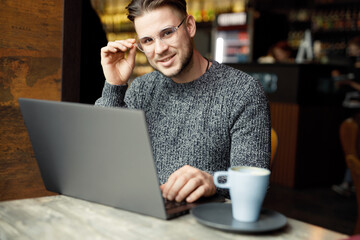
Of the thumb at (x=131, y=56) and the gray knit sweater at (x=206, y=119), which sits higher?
the thumb at (x=131, y=56)

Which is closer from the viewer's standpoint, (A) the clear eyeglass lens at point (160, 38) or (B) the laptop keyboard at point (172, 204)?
(B) the laptop keyboard at point (172, 204)

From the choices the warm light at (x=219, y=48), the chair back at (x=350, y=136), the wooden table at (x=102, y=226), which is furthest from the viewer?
the warm light at (x=219, y=48)

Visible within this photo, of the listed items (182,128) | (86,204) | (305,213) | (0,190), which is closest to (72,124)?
(86,204)

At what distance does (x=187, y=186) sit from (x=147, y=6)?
60 centimetres

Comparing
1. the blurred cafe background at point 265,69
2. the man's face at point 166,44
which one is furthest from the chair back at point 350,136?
the man's face at point 166,44

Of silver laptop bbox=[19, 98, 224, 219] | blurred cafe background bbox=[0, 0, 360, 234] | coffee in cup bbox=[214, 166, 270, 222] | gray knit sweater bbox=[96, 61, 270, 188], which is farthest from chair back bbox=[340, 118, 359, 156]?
coffee in cup bbox=[214, 166, 270, 222]

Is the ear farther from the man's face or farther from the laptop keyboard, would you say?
the laptop keyboard

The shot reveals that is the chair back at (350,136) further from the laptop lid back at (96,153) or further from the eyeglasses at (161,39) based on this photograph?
the laptop lid back at (96,153)

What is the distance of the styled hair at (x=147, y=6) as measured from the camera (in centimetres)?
124

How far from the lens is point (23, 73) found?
1.35 m

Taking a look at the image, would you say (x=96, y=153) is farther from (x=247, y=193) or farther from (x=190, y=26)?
(x=190, y=26)

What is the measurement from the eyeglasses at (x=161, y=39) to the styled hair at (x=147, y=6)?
0.06 meters

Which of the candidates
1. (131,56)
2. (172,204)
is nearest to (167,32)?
(131,56)

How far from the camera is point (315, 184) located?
14.5 ft
